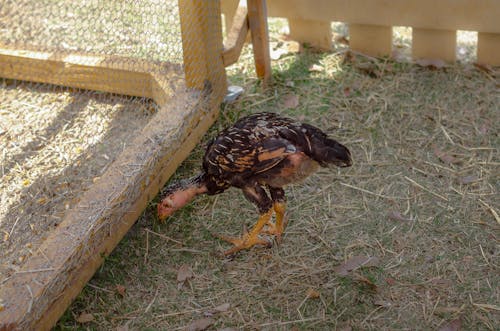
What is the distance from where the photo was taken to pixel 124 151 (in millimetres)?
3672

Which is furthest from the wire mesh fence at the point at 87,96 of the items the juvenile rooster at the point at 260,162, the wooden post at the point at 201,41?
the juvenile rooster at the point at 260,162

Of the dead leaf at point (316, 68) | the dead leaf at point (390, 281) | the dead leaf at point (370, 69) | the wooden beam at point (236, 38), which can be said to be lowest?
the dead leaf at point (390, 281)

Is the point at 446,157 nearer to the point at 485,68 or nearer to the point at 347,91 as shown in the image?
the point at 347,91

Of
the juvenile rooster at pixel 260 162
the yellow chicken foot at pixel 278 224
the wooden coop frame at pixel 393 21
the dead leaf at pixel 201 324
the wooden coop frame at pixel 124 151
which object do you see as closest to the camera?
the wooden coop frame at pixel 124 151

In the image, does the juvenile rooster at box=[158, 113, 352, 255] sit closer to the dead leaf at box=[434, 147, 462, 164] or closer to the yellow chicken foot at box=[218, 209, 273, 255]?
the yellow chicken foot at box=[218, 209, 273, 255]

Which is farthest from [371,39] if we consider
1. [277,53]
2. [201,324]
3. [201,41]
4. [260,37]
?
[201,324]

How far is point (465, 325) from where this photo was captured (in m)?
2.98

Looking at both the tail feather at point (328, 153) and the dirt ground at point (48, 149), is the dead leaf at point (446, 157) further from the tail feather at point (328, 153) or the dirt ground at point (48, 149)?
the dirt ground at point (48, 149)

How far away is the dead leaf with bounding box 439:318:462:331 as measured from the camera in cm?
295

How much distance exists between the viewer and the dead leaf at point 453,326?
2.95m

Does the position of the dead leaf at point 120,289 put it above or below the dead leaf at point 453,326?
above

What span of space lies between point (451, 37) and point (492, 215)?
170cm

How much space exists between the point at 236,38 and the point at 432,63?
1514mm

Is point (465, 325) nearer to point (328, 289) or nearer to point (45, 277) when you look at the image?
point (328, 289)
